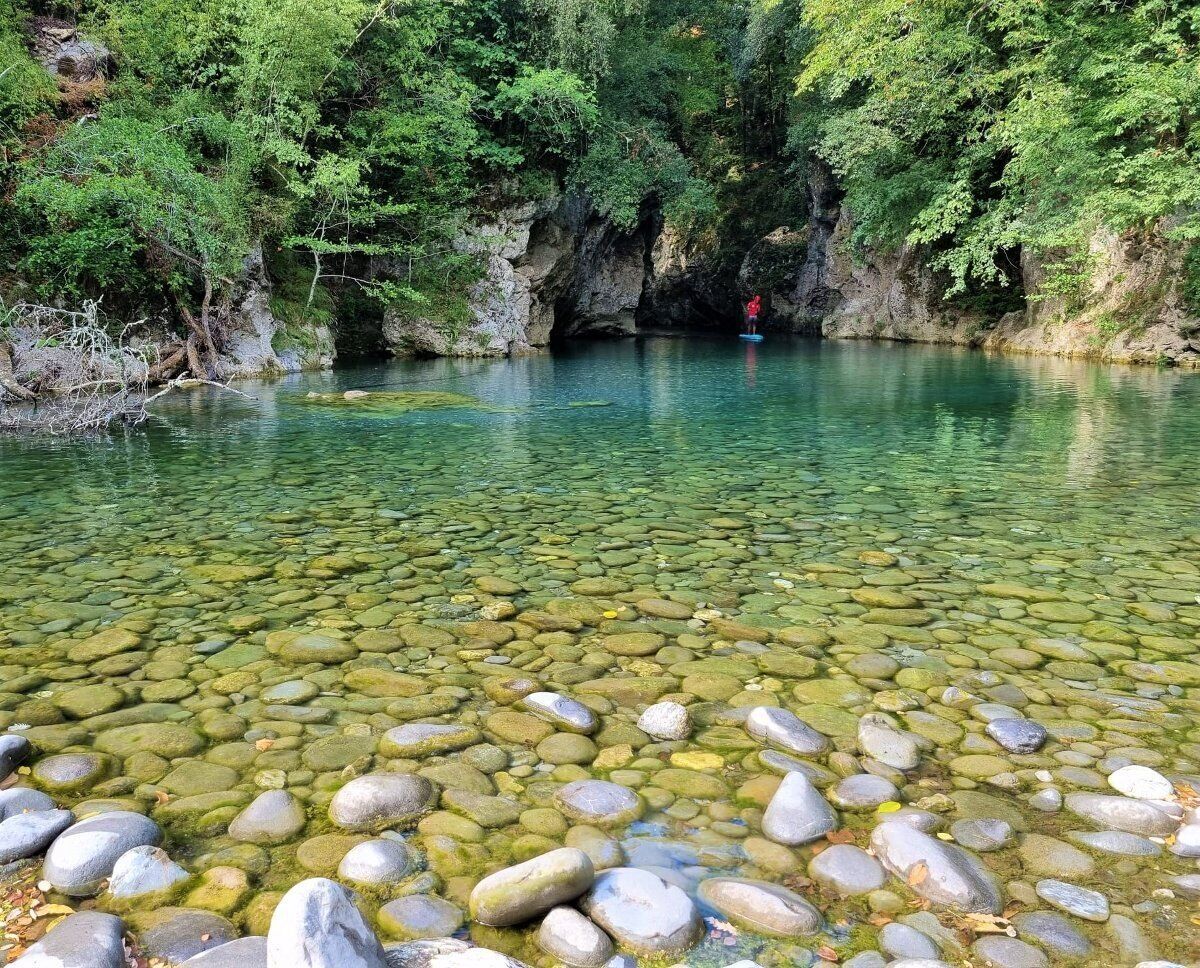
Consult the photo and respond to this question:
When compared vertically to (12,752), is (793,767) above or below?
below

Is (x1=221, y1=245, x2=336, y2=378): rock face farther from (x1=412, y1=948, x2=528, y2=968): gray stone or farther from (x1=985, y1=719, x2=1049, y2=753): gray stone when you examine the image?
(x1=412, y1=948, x2=528, y2=968): gray stone

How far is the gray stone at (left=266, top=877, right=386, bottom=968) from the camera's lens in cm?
165

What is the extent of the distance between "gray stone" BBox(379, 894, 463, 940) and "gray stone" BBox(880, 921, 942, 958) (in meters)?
1.00

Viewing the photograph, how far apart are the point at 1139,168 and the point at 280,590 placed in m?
16.8

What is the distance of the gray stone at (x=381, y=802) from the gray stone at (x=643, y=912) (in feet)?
2.23

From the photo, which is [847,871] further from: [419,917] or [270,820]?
[270,820]

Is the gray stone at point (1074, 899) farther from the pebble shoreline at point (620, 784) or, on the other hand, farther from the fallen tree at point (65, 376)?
the fallen tree at point (65, 376)

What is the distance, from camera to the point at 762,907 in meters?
2.04

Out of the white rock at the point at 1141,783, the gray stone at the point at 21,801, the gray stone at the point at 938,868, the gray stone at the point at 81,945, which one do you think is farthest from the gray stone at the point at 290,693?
the white rock at the point at 1141,783

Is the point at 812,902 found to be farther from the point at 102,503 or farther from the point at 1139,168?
the point at 1139,168

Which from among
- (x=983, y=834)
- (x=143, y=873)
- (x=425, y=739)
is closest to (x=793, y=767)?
(x=983, y=834)

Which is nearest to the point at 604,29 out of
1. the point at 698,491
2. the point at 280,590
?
the point at 698,491

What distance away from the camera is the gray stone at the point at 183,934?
6.18 ft

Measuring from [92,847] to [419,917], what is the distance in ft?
2.91
